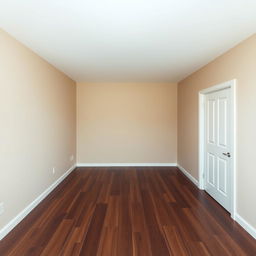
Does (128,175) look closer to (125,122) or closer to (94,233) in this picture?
(125,122)

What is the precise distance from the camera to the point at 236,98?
253 centimetres

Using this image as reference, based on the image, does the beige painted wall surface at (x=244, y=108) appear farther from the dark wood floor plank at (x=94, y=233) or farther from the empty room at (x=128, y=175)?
the dark wood floor plank at (x=94, y=233)

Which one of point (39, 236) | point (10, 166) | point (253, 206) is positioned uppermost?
point (10, 166)

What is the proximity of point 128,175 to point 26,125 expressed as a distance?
274 centimetres

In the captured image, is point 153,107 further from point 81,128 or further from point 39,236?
point 39,236

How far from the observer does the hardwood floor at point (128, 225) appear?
198 centimetres

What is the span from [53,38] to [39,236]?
252 centimetres

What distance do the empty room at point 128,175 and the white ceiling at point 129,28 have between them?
0.05ft

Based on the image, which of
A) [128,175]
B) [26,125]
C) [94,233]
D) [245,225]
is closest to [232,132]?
[245,225]

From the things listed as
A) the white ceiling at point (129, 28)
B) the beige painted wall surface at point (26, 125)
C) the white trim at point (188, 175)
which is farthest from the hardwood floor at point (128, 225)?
the white ceiling at point (129, 28)

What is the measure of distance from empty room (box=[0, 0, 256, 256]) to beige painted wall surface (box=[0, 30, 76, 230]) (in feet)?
0.06

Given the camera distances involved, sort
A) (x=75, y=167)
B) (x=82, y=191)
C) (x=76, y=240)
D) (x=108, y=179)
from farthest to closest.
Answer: (x=75, y=167)
(x=108, y=179)
(x=82, y=191)
(x=76, y=240)

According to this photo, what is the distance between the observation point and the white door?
2799 mm

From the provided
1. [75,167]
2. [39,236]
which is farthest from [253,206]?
[75,167]
